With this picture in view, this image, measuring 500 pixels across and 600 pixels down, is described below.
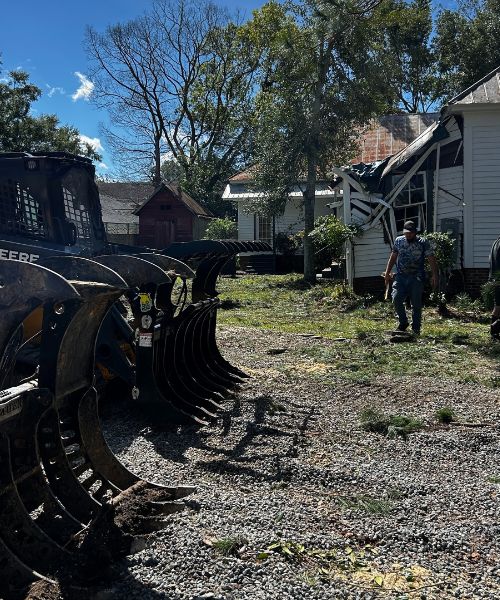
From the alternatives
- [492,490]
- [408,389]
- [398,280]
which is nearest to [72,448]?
[492,490]

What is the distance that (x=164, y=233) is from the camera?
4041 centimetres

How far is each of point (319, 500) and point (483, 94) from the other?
13.6 metres

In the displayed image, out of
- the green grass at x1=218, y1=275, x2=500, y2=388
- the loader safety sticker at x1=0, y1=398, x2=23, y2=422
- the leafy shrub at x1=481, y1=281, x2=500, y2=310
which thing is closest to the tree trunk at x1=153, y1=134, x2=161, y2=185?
the green grass at x1=218, y1=275, x2=500, y2=388

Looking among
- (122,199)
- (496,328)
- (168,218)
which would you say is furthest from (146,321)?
(122,199)

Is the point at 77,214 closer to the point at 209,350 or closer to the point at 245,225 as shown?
the point at 209,350

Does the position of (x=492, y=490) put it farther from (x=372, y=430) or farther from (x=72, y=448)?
(x=72, y=448)

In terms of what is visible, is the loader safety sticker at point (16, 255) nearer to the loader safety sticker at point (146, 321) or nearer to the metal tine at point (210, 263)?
the loader safety sticker at point (146, 321)

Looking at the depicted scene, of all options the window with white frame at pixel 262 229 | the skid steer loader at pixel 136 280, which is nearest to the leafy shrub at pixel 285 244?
the window with white frame at pixel 262 229

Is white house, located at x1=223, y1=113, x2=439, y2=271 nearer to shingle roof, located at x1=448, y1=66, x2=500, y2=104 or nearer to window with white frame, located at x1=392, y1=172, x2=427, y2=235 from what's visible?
window with white frame, located at x1=392, y1=172, x2=427, y2=235

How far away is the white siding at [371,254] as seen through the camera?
17.6m

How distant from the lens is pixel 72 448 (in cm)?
451

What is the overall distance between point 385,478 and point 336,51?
19279mm

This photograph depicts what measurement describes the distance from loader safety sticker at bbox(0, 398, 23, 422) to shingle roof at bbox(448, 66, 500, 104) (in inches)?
565

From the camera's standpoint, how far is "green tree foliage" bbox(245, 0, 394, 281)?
21.3 m
